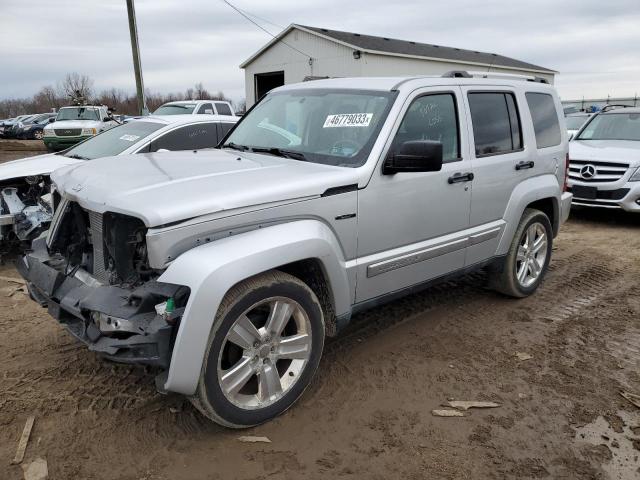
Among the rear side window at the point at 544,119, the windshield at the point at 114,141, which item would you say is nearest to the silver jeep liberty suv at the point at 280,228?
the rear side window at the point at 544,119

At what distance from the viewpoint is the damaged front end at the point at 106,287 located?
266 cm

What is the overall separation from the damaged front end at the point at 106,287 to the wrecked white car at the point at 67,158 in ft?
7.24

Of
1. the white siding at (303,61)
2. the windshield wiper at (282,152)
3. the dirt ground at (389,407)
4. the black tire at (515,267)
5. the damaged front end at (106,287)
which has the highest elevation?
the white siding at (303,61)

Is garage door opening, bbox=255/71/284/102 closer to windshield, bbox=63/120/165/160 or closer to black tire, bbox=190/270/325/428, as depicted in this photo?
windshield, bbox=63/120/165/160

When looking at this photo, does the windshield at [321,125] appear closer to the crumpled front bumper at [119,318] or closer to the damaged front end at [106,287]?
the damaged front end at [106,287]

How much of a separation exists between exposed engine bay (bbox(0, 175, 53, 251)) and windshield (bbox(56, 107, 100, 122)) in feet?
50.7

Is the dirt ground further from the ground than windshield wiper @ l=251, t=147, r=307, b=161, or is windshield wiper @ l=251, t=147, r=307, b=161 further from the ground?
windshield wiper @ l=251, t=147, r=307, b=161

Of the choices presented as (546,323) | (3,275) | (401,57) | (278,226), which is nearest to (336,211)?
(278,226)

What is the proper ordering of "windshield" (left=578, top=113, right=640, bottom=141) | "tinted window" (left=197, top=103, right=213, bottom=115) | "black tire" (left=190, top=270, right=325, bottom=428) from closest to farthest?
"black tire" (left=190, top=270, right=325, bottom=428)
"windshield" (left=578, top=113, right=640, bottom=141)
"tinted window" (left=197, top=103, right=213, bottom=115)

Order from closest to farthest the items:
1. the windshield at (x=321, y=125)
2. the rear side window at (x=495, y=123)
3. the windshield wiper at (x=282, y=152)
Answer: the windshield at (x=321, y=125) → the windshield wiper at (x=282, y=152) → the rear side window at (x=495, y=123)

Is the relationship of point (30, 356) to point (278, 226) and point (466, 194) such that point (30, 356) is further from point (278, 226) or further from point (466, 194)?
point (466, 194)

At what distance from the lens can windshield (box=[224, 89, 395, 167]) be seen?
3650 mm

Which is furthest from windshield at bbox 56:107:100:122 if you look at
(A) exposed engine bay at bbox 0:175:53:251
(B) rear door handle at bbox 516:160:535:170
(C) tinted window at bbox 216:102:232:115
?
(B) rear door handle at bbox 516:160:535:170

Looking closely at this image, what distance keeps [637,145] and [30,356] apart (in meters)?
9.32
